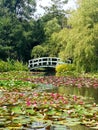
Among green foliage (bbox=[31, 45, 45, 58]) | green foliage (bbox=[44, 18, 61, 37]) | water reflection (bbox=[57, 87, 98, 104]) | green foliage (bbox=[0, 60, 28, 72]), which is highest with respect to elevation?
green foliage (bbox=[44, 18, 61, 37])

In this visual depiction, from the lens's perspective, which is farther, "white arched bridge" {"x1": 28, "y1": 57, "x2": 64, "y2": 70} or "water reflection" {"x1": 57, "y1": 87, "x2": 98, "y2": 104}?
"white arched bridge" {"x1": 28, "y1": 57, "x2": 64, "y2": 70}

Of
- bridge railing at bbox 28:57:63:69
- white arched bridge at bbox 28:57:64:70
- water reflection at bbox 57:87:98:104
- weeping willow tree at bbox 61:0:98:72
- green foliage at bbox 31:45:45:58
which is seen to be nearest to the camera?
water reflection at bbox 57:87:98:104

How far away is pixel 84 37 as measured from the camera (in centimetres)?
2467

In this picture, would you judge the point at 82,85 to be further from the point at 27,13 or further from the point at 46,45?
the point at 27,13

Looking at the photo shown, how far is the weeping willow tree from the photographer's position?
965 inches

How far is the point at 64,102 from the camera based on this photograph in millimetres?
9836

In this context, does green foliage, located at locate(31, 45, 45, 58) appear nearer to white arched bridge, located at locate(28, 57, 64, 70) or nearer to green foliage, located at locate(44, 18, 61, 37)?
white arched bridge, located at locate(28, 57, 64, 70)

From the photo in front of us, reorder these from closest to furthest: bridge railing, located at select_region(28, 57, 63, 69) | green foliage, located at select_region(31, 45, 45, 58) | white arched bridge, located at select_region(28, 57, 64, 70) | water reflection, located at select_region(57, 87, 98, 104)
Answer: water reflection, located at select_region(57, 87, 98, 104)
bridge railing, located at select_region(28, 57, 63, 69)
white arched bridge, located at select_region(28, 57, 64, 70)
green foliage, located at select_region(31, 45, 45, 58)

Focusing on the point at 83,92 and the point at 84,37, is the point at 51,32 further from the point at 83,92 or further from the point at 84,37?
the point at 83,92

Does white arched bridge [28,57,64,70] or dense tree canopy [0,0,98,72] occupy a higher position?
dense tree canopy [0,0,98,72]

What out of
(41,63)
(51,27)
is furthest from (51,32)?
(41,63)

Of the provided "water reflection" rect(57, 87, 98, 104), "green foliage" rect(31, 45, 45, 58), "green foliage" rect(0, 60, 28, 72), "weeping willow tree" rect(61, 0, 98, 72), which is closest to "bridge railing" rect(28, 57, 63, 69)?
"green foliage" rect(31, 45, 45, 58)

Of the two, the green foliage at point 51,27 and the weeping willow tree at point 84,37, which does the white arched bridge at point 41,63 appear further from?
the weeping willow tree at point 84,37

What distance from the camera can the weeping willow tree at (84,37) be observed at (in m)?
24.5
